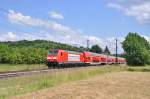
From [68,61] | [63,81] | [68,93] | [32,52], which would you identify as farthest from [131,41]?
[68,93]

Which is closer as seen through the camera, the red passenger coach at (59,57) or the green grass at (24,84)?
the green grass at (24,84)

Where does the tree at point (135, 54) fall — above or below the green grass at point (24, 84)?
above

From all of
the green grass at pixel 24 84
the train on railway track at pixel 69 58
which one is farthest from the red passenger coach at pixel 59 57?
the green grass at pixel 24 84

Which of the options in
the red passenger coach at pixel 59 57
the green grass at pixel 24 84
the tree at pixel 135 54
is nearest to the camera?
the green grass at pixel 24 84

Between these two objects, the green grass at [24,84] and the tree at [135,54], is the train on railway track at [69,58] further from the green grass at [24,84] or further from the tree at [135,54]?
the tree at [135,54]

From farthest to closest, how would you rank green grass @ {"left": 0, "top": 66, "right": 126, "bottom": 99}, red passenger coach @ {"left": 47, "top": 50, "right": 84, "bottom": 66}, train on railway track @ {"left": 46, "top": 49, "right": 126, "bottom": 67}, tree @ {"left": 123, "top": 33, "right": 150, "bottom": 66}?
tree @ {"left": 123, "top": 33, "right": 150, "bottom": 66} → train on railway track @ {"left": 46, "top": 49, "right": 126, "bottom": 67} → red passenger coach @ {"left": 47, "top": 50, "right": 84, "bottom": 66} → green grass @ {"left": 0, "top": 66, "right": 126, "bottom": 99}

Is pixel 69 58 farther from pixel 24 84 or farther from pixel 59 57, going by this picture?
pixel 24 84

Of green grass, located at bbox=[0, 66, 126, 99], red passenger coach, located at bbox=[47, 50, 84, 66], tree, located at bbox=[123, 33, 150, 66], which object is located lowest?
green grass, located at bbox=[0, 66, 126, 99]

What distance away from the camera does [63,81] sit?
3262cm

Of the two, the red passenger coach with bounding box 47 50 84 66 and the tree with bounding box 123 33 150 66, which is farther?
the tree with bounding box 123 33 150 66

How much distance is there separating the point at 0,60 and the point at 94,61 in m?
22.2

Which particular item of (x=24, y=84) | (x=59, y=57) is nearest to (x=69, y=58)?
(x=59, y=57)

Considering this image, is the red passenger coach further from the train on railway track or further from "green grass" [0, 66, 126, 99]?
"green grass" [0, 66, 126, 99]

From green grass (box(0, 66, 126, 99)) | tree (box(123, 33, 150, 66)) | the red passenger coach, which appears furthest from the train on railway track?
tree (box(123, 33, 150, 66))
